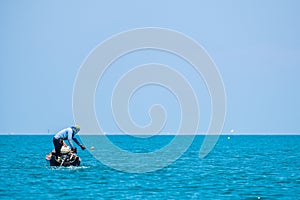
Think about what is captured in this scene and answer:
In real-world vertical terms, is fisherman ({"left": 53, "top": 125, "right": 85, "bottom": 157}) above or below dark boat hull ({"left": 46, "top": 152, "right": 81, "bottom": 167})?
above

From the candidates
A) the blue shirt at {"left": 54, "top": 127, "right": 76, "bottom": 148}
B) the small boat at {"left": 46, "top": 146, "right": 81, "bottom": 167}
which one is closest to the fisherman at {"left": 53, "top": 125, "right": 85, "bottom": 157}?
the blue shirt at {"left": 54, "top": 127, "right": 76, "bottom": 148}

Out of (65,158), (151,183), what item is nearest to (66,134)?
(65,158)

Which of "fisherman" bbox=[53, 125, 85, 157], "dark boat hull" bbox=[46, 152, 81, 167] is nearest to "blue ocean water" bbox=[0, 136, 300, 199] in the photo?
"dark boat hull" bbox=[46, 152, 81, 167]

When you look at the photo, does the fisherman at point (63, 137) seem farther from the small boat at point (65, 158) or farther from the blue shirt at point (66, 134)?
the small boat at point (65, 158)

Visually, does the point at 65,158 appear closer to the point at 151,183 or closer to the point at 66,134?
the point at 66,134

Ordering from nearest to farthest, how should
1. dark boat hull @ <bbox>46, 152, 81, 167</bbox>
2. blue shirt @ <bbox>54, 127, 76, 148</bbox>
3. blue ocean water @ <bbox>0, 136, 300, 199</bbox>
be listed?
blue ocean water @ <bbox>0, 136, 300, 199</bbox> → blue shirt @ <bbox>54, 127, 76, 148</bbox> → dark boat hull @ <bbox>46, 152, 81, 167</bbox>

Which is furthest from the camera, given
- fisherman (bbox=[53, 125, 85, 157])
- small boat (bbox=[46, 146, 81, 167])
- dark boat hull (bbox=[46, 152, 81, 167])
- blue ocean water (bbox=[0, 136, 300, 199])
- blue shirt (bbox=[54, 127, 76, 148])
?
dark boat hull (bbox=[46, 152, 81, 167])

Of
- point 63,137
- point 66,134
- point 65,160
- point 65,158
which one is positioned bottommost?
point 65,160

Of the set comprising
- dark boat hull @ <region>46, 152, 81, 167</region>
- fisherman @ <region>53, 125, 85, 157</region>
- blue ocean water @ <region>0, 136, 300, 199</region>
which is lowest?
blue ocean water @ <region>0, 136, 300, 199</region>

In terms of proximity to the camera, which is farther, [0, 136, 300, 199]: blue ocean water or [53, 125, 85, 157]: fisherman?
[53, 125, 85, 157]: fisherman

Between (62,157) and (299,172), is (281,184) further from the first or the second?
(62,157)

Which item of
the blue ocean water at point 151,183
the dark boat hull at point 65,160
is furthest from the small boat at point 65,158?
the blue ocean water at point 151,183

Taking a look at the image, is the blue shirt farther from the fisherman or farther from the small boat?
the small boat

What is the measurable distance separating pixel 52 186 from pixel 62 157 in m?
10.4
